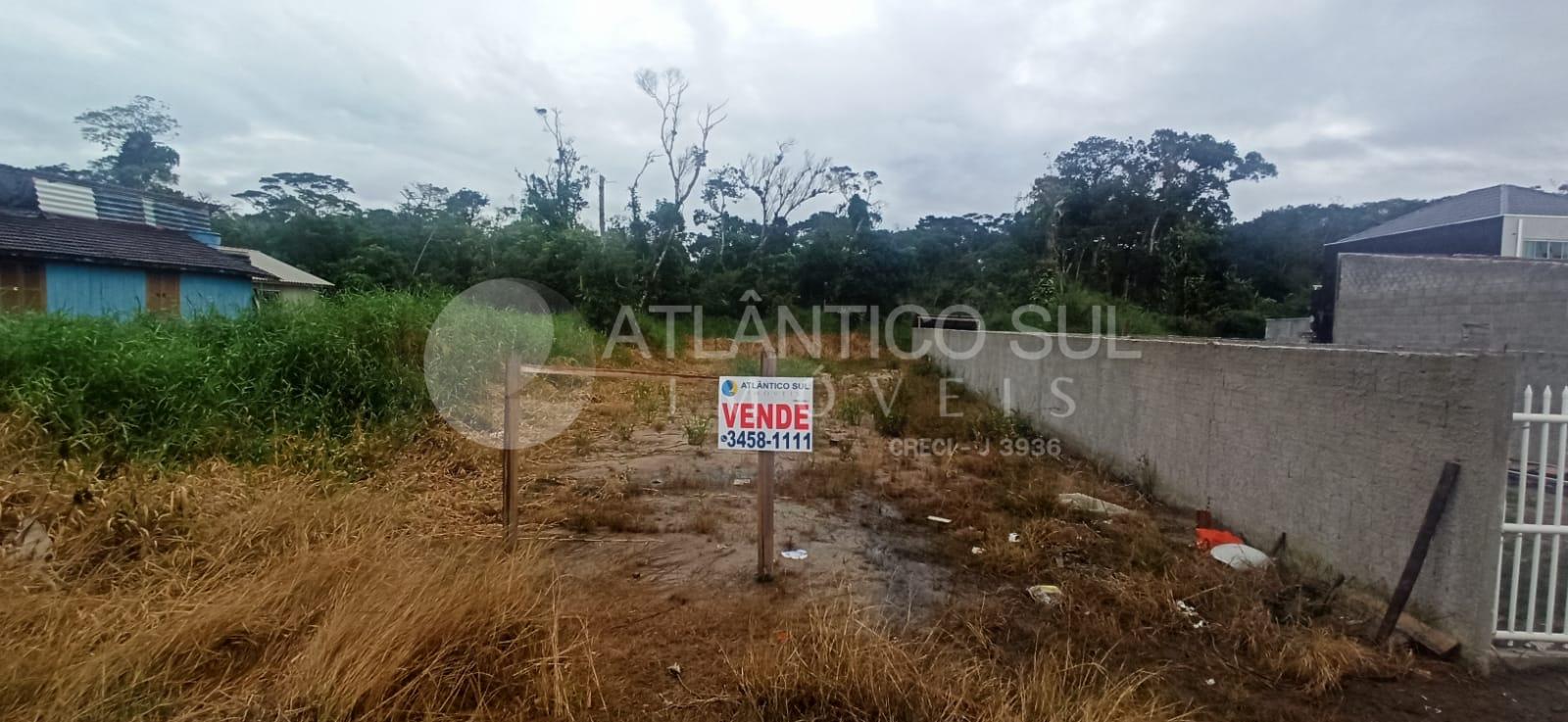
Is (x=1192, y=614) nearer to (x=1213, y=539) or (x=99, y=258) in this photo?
(x=1213, y=539)

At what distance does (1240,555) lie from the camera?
3.92 m

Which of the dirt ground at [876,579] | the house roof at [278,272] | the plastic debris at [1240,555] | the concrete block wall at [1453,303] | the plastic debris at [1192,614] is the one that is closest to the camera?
the dirt ground at [876,579]

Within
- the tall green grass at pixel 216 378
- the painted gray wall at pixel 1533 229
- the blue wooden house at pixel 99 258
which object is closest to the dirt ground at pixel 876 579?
the tall green grass at pixel 216 378

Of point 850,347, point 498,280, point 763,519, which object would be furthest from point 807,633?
point 498,280

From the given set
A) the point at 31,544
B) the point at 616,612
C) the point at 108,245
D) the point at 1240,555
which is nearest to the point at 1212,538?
the point at 1240,555

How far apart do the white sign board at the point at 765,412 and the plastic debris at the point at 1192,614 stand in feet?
6.51

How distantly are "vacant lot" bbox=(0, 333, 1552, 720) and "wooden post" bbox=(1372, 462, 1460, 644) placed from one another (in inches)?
7.3

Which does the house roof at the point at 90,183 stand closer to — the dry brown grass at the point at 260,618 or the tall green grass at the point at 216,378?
the tall green grass at the point at 216,378

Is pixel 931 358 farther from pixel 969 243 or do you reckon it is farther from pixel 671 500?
pixel 969 243

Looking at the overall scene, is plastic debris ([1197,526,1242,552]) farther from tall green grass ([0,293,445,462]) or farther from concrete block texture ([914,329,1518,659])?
tall green grass ([0,293,445,462])

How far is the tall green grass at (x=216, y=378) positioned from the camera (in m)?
4.06

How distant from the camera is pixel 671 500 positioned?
5.18 metres

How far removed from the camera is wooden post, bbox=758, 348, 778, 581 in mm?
3514

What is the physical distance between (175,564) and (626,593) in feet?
6.72
